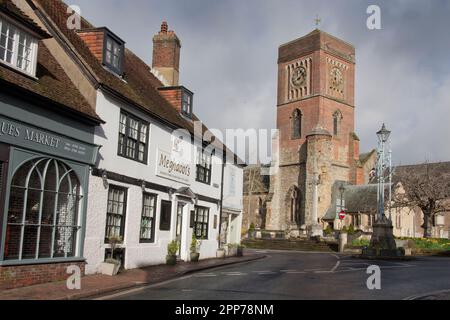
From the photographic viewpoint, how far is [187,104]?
25.3 metres

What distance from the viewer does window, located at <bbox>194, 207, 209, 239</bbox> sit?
24.2 meters

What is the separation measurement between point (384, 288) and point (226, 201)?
51.0ft

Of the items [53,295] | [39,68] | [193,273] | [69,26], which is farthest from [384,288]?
[69,26]

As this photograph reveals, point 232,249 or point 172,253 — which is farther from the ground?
point 172,253

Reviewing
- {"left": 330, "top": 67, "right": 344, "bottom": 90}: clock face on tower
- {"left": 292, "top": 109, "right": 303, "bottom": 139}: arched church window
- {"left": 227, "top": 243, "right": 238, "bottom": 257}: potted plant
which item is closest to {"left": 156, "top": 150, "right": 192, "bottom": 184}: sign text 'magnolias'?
{"left": 227, "top": 243, "right": 238, "bottom": 257}: potted plant

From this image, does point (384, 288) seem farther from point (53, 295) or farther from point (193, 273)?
point (53, 295)

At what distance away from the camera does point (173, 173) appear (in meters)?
21.3

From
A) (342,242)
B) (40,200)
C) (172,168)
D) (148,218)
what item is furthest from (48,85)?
(342,242)

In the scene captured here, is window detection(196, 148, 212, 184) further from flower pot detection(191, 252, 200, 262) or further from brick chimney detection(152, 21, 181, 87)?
brick chimney detection(152, 21, 181, 87)

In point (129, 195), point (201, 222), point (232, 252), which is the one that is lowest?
point (232, 252)

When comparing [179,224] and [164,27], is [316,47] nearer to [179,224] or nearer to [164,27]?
[164,27]

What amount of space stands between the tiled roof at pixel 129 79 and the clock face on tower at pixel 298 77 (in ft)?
146

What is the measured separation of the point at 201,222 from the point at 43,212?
12.3 meters

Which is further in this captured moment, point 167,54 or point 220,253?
point 167,54
